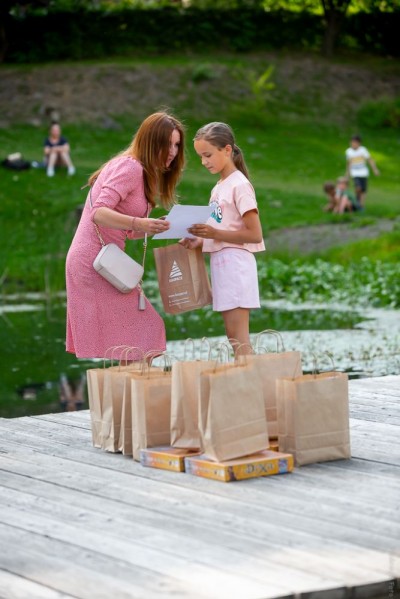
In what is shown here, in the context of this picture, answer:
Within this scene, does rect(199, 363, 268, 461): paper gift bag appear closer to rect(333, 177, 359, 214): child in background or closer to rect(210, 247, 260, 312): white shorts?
rect(210, 247, 260, 312): white shorts

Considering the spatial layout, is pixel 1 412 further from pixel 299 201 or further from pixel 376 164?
pixel 376 164

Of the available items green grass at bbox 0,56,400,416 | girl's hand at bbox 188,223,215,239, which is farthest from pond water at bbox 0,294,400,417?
girl's hand at bbox 188,223,215,239

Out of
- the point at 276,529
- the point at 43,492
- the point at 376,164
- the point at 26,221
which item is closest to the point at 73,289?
the point at 43,492

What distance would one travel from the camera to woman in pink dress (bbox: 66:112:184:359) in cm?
669

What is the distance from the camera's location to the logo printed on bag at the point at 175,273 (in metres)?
7.03

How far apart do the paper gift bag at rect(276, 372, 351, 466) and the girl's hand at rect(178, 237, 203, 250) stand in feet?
3.62

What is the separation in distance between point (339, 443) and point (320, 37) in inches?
1497

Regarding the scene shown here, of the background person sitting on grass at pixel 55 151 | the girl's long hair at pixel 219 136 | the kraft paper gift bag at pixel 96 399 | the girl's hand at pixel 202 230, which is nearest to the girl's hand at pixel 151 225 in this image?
the girl's hand at pixel 202 230

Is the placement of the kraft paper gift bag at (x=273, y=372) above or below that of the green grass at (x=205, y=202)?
below

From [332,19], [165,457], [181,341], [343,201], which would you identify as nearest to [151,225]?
[165,457]

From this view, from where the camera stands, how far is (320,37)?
4306 centimetres

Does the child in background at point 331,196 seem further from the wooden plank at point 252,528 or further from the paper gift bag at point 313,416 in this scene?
the wooden plank at point 252,528

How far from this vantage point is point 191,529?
5.03m

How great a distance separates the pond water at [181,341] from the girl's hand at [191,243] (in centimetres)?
211
